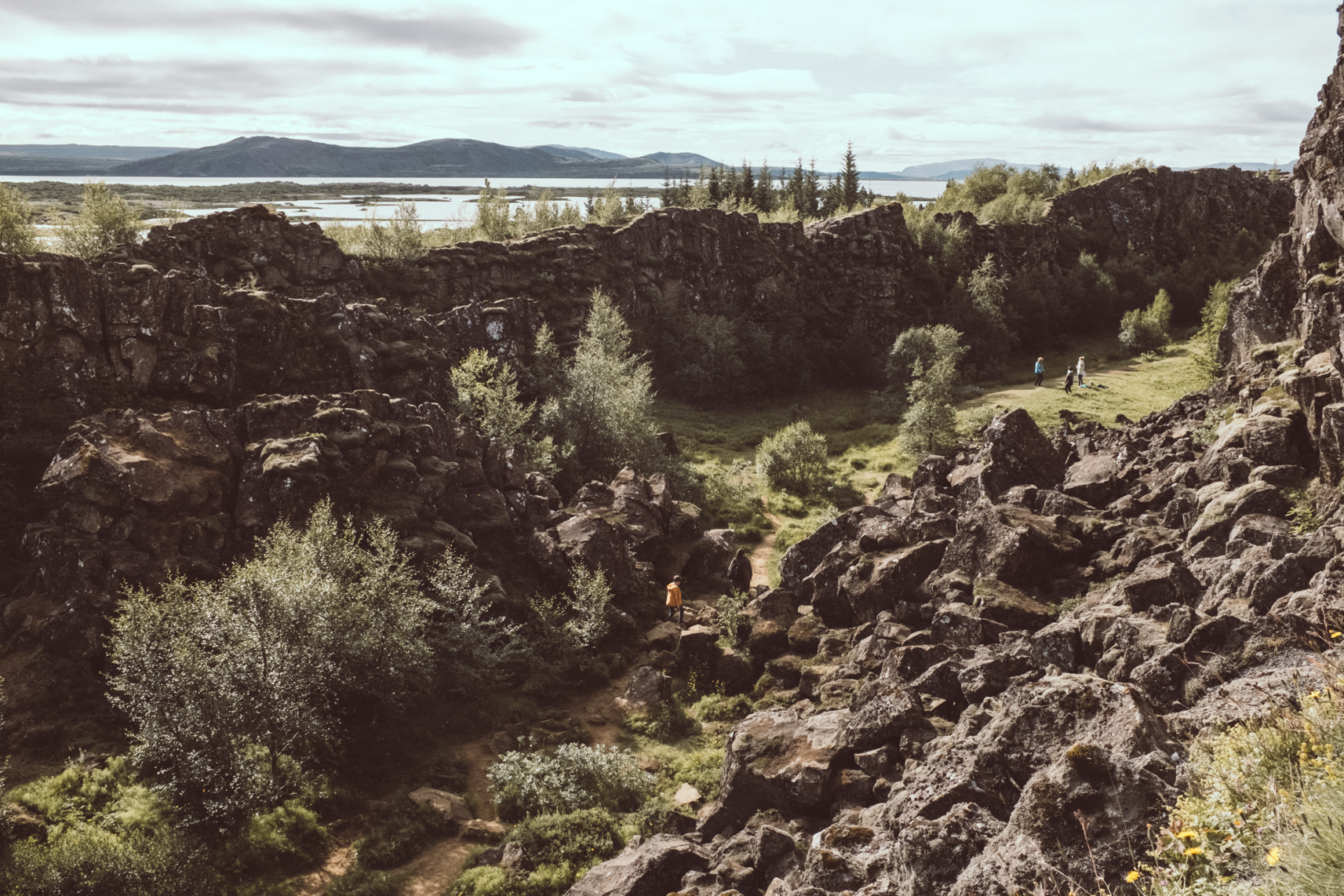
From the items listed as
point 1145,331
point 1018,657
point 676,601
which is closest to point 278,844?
point 676,601

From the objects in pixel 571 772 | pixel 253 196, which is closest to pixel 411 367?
pixel 571 772

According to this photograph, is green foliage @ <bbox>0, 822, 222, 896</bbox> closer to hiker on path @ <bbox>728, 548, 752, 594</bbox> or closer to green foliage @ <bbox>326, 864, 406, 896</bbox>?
green foliage @ <bbox>326, 864, 406, 896</bbox>

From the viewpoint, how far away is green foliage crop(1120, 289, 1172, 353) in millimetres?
74688

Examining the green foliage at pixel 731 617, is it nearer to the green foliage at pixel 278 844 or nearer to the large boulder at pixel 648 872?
the large boulder at pixel 648 872

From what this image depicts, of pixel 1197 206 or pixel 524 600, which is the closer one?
pixel 524 600

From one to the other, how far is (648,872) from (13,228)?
1942 inches

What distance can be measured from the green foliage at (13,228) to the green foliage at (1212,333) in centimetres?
6677

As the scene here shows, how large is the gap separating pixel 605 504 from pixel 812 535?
1088 centimetres

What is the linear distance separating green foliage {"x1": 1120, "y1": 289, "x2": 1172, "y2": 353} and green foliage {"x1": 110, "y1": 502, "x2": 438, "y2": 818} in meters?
74.5

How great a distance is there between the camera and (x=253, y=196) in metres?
170

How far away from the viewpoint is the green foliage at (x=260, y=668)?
19.1 m

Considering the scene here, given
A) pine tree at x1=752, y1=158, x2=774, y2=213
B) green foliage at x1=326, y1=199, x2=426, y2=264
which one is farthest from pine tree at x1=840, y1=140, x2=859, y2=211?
green foliage at x1=326, y1=199, x2=426, y2=264

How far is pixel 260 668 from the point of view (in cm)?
2003

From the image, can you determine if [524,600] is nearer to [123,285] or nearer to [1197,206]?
[123,285]
